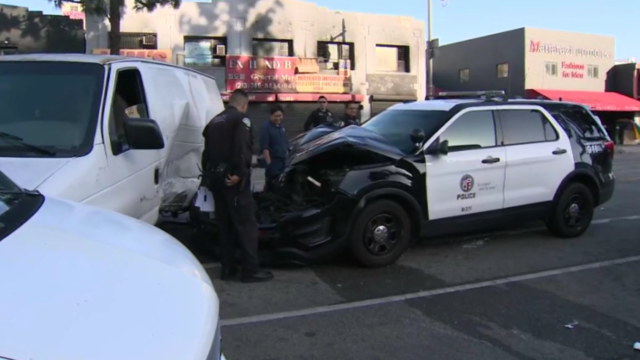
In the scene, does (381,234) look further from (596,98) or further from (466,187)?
(596,98)

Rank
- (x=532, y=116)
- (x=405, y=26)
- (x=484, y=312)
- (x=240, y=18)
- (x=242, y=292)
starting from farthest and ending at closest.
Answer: (x=405, y=26), (x=240, y=18), (x=532, y=116), (x=242, y=292), (x=484, y=312)

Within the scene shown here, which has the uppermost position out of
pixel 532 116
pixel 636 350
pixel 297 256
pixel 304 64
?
pixel 304 64

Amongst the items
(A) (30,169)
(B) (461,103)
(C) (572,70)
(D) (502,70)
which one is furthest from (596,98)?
(A) (30,169)

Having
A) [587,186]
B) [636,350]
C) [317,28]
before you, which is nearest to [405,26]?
[317,28]

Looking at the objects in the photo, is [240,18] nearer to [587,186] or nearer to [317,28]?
[317,28]

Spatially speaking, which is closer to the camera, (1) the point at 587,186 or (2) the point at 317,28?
(1) the point at 587,186

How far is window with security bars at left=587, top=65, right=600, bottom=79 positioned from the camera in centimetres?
3167

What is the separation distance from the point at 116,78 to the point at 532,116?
16.3 ft

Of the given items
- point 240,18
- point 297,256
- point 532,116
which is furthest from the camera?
point 240,18

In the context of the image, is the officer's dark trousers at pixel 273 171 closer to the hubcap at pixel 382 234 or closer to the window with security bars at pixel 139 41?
the hubcap at pixel 382 234

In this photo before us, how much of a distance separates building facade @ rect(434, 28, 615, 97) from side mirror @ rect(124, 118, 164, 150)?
26.3 metres

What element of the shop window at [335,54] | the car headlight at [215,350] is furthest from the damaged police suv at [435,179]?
the shop window at [335,54]

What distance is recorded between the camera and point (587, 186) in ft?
24.4

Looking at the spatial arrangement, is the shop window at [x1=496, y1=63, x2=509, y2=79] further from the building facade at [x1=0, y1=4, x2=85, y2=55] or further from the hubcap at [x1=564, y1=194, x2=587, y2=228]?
the hubcap at [x1=564, y1=194, x2=587, y2=228]
